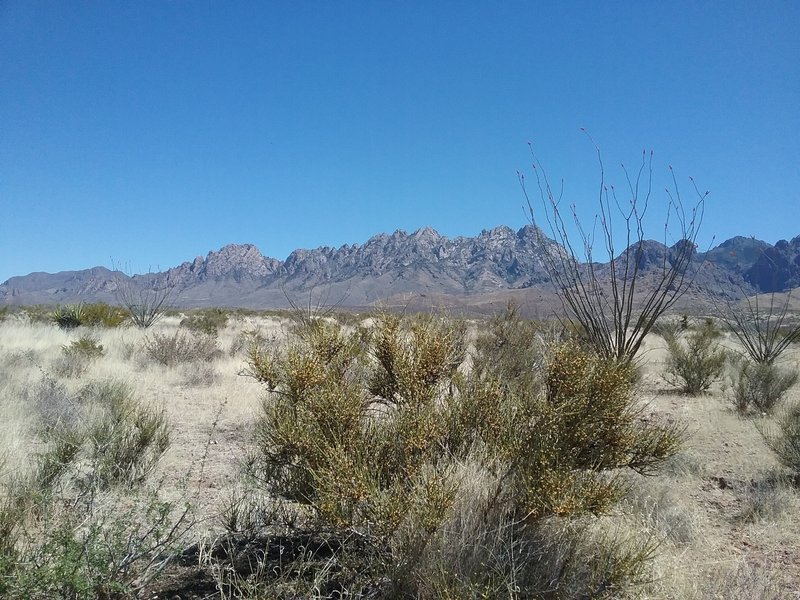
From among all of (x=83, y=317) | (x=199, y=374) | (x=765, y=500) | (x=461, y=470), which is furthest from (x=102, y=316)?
(x=765, y=500)

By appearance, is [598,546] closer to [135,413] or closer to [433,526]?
[433,526]

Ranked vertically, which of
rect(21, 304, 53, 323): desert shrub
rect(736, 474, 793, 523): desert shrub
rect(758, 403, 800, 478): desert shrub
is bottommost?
rect(736, 474, 793, 523): desert shrub

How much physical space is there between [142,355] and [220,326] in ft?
48.2

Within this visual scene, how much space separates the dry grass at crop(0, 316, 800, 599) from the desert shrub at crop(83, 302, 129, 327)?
8.71 m

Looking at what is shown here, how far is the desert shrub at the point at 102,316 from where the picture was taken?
21.2m

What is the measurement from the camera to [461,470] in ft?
10.9

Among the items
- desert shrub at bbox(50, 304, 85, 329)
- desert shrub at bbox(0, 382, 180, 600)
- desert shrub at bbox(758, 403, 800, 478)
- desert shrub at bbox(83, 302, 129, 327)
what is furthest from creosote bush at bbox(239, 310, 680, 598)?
desert shrub at bbox(50, 304, 85, 329)

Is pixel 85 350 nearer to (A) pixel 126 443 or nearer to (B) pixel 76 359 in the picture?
(B) pixel 76 359

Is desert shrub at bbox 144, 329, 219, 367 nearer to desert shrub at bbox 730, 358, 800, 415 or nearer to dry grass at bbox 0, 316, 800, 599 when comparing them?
A: dry grass at bbox 0, 316, 800, 599

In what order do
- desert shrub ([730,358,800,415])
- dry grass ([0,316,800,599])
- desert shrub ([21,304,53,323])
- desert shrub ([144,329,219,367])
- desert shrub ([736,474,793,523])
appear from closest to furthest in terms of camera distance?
dry grass ([0,316,800,599]) < desert shrub ([736,474,793,523]) < desert shrub ([730,358,800,415]) < desert shrub ([144,329,219,367]) < desert shrub ([21,304,53,323])

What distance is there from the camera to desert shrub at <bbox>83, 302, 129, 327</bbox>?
21.2 metres

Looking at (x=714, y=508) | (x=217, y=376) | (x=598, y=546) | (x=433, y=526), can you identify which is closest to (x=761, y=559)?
(x=714, y=508)

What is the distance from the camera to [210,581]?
3.44m

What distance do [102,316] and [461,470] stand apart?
22.5 m
